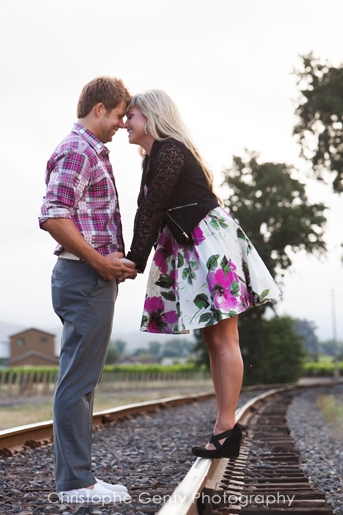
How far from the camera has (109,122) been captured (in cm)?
338

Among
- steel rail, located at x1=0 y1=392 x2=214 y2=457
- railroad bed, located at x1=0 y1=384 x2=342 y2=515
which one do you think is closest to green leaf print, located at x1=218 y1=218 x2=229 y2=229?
railroad bed, located at x1=0 y1=384 x2=342 y2=515

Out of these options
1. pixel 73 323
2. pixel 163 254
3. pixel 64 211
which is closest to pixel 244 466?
pixel 163 254

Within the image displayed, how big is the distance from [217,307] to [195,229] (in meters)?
0.43

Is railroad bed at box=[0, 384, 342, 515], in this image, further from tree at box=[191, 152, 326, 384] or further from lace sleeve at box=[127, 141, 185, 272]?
tree at box=[191, 152, 326, 384]

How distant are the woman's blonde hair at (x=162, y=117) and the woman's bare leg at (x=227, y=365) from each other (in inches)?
30.4

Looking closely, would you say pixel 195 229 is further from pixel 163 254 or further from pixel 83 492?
pixel 83 492

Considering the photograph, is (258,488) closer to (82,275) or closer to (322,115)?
(82,275)

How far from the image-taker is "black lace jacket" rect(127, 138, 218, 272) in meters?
3.54

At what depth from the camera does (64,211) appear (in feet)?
10.2

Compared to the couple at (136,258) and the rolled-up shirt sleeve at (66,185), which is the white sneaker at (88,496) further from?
the rolled-up shirt sleeve at (66,185)

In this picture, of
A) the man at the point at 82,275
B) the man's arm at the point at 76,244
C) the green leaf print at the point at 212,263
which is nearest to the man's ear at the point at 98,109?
the man at the point at 82,275

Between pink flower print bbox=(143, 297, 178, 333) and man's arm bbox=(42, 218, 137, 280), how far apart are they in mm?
717

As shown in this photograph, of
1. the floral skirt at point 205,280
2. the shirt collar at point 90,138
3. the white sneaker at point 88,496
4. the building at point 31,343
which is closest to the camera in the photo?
the white sneaker at point 88,496

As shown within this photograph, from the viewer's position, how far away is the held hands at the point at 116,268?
318cm
